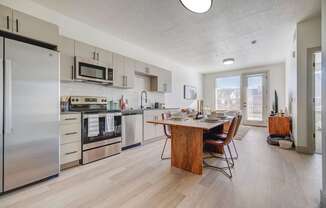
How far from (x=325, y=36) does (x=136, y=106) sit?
3.80 metres

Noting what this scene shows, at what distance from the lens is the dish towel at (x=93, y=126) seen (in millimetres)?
2791

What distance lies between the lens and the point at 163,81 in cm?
498

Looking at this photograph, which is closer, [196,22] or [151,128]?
[196,22]

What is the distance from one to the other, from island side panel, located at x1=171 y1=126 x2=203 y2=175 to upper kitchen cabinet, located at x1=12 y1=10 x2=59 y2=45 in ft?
7.57

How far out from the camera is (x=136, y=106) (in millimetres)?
4430

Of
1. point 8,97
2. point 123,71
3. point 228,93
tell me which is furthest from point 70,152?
point 228,93

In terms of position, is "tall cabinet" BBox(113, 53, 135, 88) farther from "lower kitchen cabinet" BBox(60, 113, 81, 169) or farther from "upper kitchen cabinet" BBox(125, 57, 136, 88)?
"lower kitchen cabinet" BBox(60, 113, 81, 169)

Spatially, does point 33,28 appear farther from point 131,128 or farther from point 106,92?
point 131,128

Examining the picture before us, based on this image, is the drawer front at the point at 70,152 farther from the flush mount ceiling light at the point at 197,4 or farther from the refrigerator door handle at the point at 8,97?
the flush mount ceiling light at the point at 197,4

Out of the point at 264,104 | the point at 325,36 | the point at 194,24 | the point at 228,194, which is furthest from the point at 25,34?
the point at 264,104

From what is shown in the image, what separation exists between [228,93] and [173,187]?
21.4 feet

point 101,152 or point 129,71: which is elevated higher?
point 129,71

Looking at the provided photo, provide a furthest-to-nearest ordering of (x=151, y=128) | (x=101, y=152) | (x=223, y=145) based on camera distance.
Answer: (x=151, y=128) < (x=101, y=152) < (x=223, y=145)

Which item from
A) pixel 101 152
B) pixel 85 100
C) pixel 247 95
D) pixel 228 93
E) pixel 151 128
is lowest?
pixel 101 152
